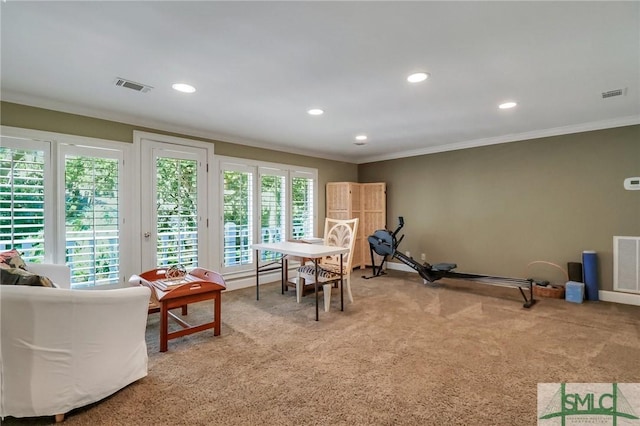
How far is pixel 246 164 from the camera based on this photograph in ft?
16.6

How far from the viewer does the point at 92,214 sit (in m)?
3.57

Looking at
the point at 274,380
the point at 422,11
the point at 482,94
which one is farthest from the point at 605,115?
the point at 274,380

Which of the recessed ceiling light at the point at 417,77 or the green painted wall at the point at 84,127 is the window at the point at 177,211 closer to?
the green painted wall at the point at 84,127

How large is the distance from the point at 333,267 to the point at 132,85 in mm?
3020

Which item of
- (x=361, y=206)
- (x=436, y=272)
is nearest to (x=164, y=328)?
(x=436, y=272)

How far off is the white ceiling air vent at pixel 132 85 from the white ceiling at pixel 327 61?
7 cm

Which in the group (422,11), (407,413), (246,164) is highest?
(422,11)

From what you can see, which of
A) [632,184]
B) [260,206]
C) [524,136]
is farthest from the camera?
[260,206]

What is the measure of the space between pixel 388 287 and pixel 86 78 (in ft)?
15.0

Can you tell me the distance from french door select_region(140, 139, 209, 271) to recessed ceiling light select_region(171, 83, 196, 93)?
141cm

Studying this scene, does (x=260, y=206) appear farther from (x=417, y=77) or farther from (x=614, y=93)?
(x=614, y=93)

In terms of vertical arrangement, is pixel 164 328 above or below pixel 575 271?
below

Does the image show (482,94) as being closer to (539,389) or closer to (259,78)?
(259,78)

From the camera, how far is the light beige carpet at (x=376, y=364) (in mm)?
1880
